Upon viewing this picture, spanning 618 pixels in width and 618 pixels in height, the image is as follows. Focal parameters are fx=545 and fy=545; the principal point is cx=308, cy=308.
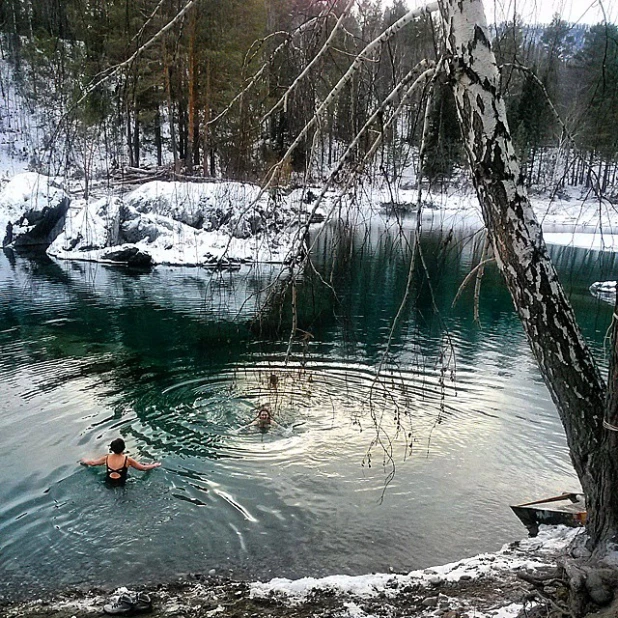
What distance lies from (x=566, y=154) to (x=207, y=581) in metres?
4.88

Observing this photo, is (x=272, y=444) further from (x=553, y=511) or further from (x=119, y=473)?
(x=553, y=511)

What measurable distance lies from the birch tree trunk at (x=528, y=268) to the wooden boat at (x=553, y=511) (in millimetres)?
3795

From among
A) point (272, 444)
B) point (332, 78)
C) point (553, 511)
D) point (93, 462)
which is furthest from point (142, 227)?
point (332, 78)

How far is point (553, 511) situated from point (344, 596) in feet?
9.33

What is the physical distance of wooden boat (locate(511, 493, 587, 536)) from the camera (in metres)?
6.13

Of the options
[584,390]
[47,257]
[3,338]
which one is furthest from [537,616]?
[47,257]

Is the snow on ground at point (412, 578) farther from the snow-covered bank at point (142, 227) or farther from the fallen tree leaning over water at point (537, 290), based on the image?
the snow-covered bank at point (142, 227)

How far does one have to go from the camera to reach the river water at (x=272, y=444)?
5.45 metres

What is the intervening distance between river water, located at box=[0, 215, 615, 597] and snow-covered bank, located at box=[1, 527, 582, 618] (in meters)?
0.33

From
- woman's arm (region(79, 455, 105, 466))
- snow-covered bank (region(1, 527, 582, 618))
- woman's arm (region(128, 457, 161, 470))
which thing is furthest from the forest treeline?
woman's arm (region(79, 455, 105, 466))

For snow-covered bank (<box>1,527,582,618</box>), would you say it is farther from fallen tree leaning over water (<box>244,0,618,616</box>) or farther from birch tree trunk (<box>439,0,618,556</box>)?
birch tree trunk (<box>439,0,618,556</box>)

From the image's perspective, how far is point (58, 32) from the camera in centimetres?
228

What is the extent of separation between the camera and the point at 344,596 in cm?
488

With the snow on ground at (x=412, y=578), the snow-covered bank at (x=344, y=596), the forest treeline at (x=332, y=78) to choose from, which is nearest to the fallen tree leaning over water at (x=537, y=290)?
the forest treeline at (x=332, y=78)
